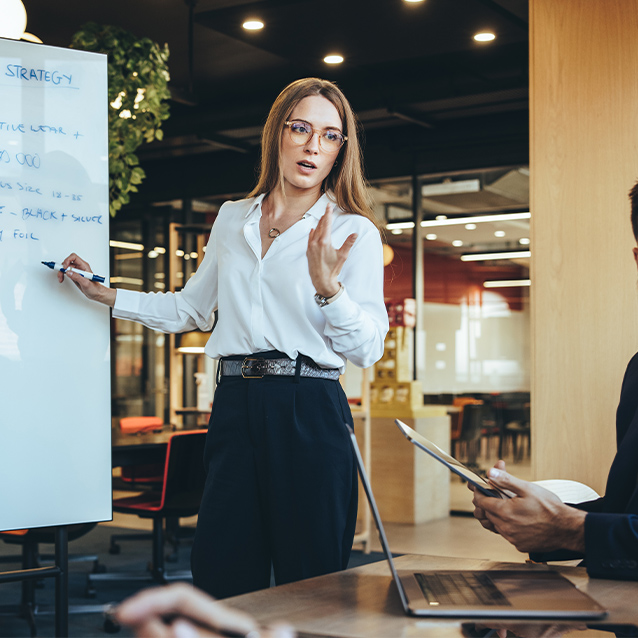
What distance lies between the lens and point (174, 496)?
4.80 meters

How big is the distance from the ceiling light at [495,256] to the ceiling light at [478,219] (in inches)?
12.1

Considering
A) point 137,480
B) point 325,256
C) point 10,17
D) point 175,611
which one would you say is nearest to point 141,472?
point 137,480

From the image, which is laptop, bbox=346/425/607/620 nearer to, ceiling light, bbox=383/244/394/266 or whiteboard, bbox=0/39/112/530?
whiteboard, bbox=0/39/112/530

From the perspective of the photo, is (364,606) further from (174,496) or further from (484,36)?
(484,36)

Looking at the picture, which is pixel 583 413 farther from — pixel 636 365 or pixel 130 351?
pixel 130 351

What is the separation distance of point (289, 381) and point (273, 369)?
0.04m

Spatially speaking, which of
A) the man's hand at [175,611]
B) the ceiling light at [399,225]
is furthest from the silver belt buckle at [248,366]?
the ceiling light at [399,225]

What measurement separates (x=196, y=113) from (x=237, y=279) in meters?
6.31

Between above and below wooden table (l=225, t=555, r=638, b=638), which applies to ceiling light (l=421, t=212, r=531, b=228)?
above

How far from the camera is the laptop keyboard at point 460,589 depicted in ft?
3.48

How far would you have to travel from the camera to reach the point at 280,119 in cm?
208

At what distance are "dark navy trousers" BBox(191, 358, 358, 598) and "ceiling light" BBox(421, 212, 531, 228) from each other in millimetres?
6344

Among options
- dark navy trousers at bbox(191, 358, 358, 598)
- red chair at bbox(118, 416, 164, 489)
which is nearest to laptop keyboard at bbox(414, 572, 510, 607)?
dark navy trousers at bbox(191, 358, 358, 598)

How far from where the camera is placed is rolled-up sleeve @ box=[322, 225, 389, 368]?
1.84m
